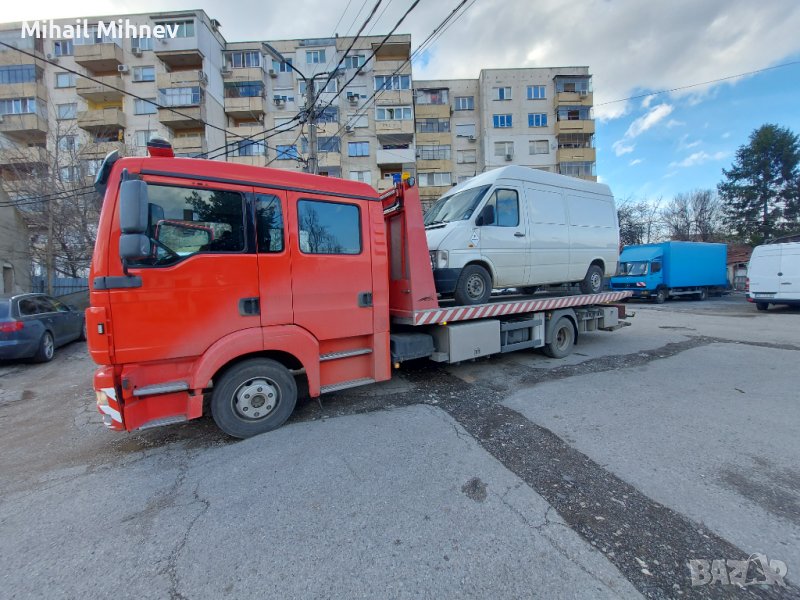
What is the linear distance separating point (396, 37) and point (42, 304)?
3338 cm

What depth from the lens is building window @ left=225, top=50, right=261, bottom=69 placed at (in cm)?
2942

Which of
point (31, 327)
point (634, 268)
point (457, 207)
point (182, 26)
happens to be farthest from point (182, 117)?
point (634, 268)

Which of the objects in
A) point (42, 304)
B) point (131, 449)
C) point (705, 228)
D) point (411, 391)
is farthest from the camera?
point (705, 228)

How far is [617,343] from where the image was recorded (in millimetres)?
8266

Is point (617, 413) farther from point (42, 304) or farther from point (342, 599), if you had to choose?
point (42, 304)

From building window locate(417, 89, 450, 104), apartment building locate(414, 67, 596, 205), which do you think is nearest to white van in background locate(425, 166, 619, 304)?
apartment building locate(414, 67, 596, 205)

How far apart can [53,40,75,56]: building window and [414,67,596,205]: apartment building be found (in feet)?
96.1

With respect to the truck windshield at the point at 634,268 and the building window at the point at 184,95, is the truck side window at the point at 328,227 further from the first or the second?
the building window at the point at 184,95

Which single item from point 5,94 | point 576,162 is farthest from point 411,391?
point 5,94

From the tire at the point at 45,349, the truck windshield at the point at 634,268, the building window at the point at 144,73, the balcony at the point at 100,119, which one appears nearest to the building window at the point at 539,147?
the truck windshield at the point at 634,268

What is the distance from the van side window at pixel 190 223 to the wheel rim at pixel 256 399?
150cm

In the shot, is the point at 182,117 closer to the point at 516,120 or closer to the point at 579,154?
the point at 516,120

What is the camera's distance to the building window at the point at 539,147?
107 ft

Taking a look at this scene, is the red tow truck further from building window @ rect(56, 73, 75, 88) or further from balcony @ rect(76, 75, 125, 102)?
building window @ rect(56, 73, 75, 88)
